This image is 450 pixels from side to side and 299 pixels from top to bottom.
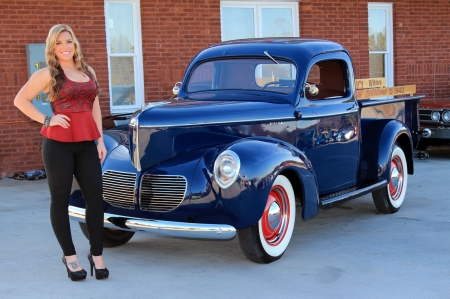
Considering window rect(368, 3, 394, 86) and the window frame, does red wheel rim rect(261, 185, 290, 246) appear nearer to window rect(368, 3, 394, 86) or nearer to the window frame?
the window frame

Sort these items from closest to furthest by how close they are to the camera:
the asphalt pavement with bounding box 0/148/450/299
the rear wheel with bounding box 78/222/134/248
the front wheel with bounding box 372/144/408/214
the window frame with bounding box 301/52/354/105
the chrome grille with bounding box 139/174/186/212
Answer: the asphalt pavement with bounding box 0/148/450/299 < the chrome grille with bounding box 139/174/186/212 < the rear wheel with bounding box 78/222/134/248 < the window frame with bounding box 301/52/354/105 < the front wheel with bounding box 372/144/408/214

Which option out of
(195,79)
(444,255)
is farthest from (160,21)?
(444,255)

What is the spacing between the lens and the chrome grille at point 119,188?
5602 millimetres

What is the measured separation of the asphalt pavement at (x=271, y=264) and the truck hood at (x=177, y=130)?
0.91m

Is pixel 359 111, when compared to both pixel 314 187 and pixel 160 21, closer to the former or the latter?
pixel 314 187

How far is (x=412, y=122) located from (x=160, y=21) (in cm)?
502

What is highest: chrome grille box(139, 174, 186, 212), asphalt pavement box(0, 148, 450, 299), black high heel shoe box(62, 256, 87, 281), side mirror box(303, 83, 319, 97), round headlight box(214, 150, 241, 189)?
side mirror box(303, 83, 319, 97)

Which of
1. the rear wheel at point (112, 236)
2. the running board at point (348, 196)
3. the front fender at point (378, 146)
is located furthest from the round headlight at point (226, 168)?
the front fender at point (378, 146)

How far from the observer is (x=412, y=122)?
8352 millimetres

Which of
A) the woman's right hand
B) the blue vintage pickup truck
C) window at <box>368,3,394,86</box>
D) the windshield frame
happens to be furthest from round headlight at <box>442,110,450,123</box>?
the woman's right hand

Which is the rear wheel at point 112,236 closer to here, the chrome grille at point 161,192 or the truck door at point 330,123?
the chrome grille at point 161,192

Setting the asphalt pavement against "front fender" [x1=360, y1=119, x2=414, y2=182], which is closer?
the asphalt pavement

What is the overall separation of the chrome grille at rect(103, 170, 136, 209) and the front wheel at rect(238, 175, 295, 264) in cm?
93

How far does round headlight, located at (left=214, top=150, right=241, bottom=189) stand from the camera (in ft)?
17.3
